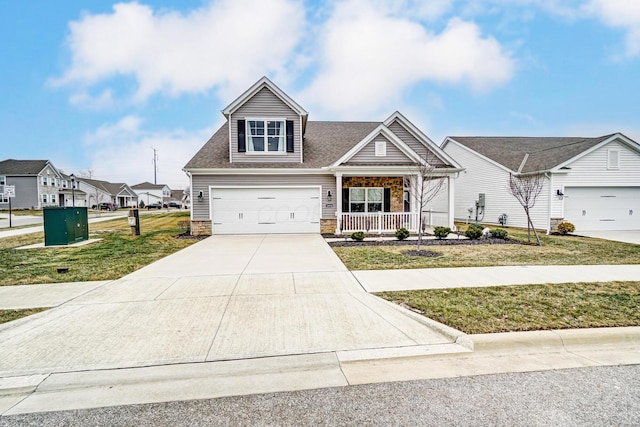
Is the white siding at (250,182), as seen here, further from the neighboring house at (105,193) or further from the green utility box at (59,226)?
the neighboring house at (105,193)

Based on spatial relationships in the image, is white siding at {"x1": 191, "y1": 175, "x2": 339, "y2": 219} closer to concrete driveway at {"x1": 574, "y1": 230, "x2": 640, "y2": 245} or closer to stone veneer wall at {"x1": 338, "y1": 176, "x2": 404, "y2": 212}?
stone veneer wall at {"x1": 338, "y1": 176, "x2": 404, "y2": 212}

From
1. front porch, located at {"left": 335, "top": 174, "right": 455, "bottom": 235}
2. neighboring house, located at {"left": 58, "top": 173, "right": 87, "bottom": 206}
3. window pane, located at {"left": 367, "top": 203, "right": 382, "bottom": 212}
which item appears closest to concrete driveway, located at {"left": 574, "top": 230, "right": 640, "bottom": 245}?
front porch, located at {"left": 335, "top": 174, "right": 455, "bottom": 235}

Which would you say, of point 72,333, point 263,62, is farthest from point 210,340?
point 263,62

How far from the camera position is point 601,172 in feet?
52.5

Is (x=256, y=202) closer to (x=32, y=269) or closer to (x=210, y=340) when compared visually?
(x=32, y=269)

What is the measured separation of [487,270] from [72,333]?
315 inches

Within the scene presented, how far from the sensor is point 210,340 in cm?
395

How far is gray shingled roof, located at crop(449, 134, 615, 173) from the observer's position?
16.2 metres

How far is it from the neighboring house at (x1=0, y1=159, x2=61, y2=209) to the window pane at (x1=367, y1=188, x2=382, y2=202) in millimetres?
52993

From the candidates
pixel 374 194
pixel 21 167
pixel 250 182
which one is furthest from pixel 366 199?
pixel 21 167

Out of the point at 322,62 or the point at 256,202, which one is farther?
the point at 322,62

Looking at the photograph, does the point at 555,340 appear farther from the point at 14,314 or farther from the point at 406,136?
the point at 406,136

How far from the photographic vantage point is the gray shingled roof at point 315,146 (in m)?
14.8

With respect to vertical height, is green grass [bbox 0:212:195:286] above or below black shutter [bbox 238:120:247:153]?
below
